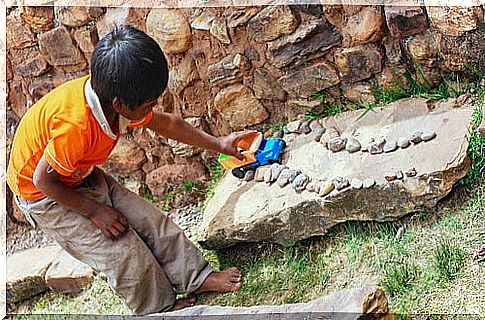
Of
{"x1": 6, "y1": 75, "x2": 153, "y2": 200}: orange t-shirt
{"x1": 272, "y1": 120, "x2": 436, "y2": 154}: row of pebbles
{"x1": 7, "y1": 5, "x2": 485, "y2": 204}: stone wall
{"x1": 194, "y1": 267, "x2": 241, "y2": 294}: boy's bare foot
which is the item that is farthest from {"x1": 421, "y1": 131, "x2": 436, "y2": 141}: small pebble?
{"x1": 6, "y1": 75, "x2": 153, "y2": 200}: orange t-shirt

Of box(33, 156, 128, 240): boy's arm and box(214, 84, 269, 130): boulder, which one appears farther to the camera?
box(214, 84, 269, 130): boulder

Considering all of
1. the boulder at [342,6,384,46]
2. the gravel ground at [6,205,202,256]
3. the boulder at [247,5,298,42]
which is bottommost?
the gravel ground at [6,205,202,256]

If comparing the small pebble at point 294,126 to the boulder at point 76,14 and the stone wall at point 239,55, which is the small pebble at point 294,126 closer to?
the stone wall at point 239,55

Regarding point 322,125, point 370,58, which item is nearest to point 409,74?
point 370,58

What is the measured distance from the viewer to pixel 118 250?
160 cm

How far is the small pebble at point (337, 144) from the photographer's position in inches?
67.1

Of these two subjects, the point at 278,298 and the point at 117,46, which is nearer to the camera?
the point at 117,46

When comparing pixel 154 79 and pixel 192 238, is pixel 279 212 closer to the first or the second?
pixel 192 238

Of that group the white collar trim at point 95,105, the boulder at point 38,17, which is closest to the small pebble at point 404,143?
the white collar trim at point 95,105

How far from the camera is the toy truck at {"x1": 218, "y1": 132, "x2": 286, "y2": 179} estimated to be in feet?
5.77

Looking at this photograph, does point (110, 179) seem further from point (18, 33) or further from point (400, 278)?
point (400, 278)

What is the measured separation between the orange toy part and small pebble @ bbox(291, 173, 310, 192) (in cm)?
12

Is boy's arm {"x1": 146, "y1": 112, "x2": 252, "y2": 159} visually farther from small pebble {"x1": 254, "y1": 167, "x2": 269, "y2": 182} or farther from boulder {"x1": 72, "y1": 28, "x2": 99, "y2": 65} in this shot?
boulder {"x1": 72, "y1": 28, "x2": 99, "y2": 65}

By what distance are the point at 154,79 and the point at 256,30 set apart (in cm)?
42
